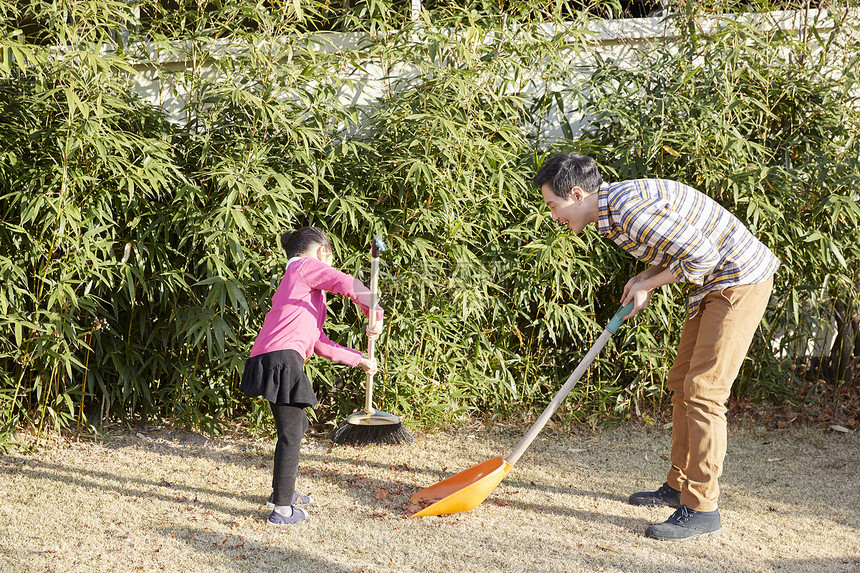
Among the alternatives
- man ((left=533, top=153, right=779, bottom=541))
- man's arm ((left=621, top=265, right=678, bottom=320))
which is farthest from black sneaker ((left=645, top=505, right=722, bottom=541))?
man's arm ((left=621, top=265, right=678, bottom=320))

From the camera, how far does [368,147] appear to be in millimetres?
3570

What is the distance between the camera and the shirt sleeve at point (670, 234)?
2639 millimetres

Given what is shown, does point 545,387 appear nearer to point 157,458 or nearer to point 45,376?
point 157,458

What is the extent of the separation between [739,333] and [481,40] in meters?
1.82

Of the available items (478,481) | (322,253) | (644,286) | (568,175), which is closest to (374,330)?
(322,253)

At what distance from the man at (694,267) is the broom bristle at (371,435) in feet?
3.84

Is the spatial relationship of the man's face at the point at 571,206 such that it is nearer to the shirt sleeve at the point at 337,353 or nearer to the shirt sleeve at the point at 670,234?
the shirt sleeve at the point at 670,234

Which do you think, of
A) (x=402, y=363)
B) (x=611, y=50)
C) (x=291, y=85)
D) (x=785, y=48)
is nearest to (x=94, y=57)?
(x=291, y=85)

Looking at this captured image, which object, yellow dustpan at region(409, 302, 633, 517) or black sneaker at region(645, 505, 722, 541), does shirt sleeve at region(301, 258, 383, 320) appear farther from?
black sneaker at region(645, 505, 722, 541)

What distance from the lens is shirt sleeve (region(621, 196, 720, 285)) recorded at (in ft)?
8.66

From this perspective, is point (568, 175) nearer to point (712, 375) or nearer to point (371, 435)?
point (712, 375)

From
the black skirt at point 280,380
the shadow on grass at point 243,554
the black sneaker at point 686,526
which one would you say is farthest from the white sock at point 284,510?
the black sneaker at point 686,526

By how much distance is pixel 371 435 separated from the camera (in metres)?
3.60

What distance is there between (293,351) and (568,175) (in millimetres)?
1107
